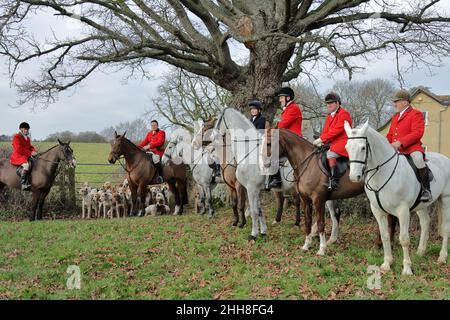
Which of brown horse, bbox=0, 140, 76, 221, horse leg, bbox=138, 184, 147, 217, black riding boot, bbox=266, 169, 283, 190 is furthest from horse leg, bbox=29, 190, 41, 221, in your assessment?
black riding boot, bbox=266, 169, 283, 190

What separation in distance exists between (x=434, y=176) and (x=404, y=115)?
1.14m

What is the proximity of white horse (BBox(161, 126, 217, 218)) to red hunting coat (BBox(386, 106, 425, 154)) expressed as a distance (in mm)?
5949

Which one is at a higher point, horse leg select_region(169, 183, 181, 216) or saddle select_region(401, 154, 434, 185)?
saddle select_region(401, 154, 434, 185)

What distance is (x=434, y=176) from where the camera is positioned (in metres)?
6.86

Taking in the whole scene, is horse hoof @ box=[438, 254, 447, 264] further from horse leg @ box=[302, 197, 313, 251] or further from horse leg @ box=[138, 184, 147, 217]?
horse leg @ box=[138, 184, 147, 217]

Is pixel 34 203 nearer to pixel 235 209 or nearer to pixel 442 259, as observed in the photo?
pixel 235 209

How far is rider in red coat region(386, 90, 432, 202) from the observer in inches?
256

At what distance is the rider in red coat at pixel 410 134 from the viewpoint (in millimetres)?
6508

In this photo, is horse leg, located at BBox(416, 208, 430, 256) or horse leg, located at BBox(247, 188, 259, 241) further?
horse leg, located at BBox(247, 188, 259, 241)

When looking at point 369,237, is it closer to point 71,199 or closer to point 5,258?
point 5,258

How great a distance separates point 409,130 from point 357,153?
1.40 meters

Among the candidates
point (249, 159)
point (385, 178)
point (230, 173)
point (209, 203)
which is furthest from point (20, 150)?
point (385, 178)

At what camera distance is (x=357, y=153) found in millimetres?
5879
